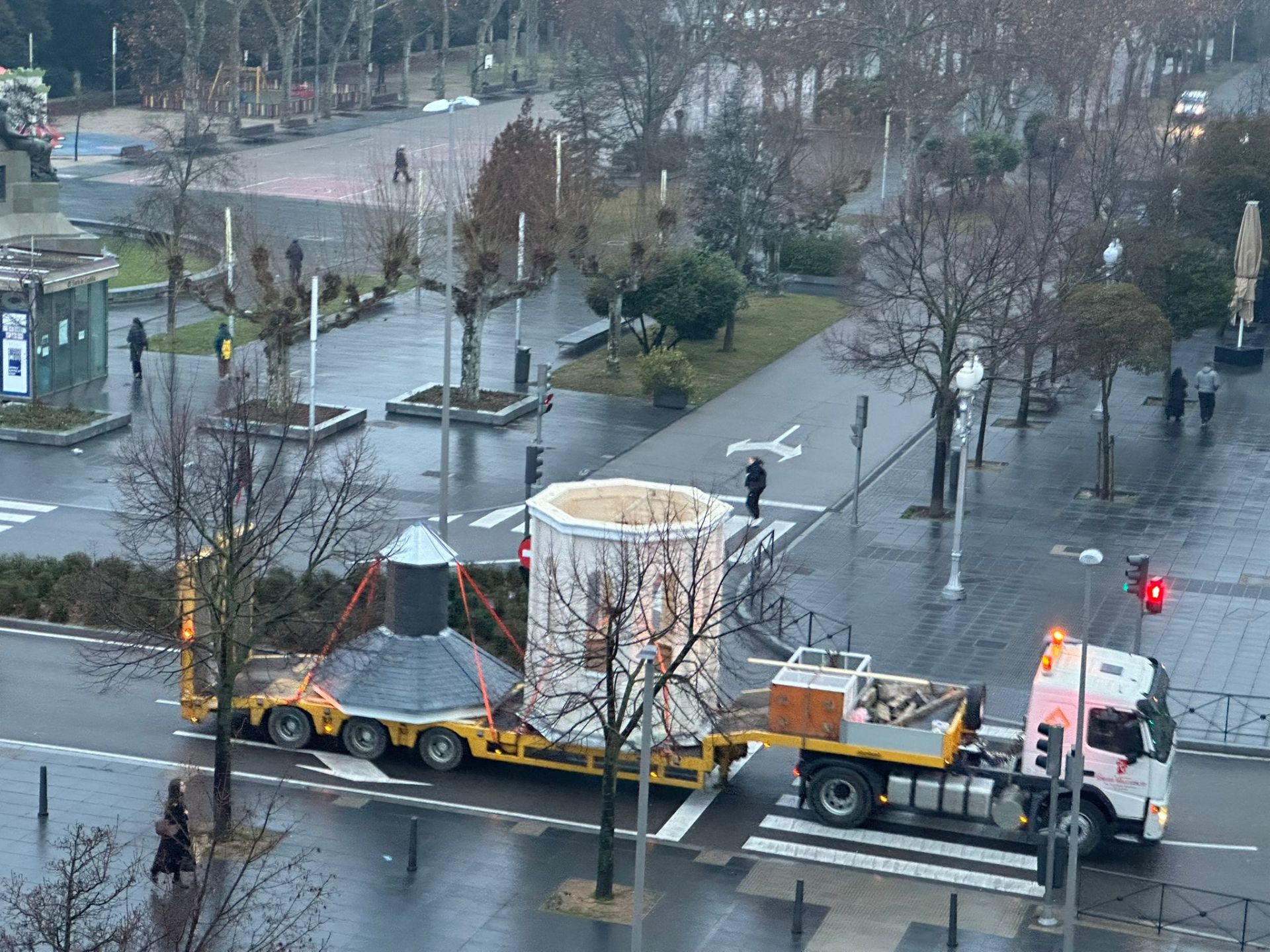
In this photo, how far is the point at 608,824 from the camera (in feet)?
71.2

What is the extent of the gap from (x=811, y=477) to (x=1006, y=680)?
39.1 ft

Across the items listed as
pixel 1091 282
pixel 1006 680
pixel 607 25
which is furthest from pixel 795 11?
pixel 1006 680

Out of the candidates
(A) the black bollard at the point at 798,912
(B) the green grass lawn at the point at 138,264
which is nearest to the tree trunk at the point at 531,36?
(B) the green grass lawn at the point at 138,264

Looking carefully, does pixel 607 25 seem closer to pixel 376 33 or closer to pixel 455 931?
pixel 376 33

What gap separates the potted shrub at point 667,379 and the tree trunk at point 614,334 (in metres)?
2.35

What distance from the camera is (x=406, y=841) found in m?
23.4

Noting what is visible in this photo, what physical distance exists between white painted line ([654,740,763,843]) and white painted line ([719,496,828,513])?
13035mm

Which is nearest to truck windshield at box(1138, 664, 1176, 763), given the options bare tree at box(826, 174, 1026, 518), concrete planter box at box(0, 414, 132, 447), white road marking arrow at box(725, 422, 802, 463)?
bare tree at box(826, 174, 1026, 518)

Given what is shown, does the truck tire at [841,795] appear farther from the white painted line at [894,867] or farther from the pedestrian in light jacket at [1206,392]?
the pedestrian in light jacket at [1206,392]

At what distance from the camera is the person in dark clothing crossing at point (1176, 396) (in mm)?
46094

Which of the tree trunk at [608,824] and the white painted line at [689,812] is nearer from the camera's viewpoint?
the tree trunk at [608,824]

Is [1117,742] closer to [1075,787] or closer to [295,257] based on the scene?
[1075,787]

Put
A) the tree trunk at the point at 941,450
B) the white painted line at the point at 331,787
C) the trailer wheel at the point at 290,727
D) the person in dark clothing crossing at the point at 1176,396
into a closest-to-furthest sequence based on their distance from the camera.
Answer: the white painted line at the point at 331,787 < the trailer wheel at the point at 290,727 < the tree trunk at the point at 941,450 < the person in dark clothing crossing at the point at 1176,396

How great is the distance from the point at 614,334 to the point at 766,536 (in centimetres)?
1409
